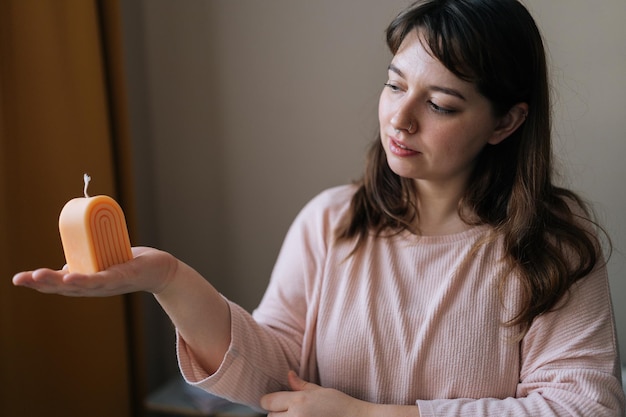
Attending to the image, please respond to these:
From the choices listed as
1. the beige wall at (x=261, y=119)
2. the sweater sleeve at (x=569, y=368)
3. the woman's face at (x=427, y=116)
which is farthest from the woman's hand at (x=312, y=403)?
the beige wall at (x=261, y=119)

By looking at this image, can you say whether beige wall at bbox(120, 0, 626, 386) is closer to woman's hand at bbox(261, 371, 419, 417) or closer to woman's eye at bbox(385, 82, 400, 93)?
woman's eye at bbox(385, 82, 400, 93)

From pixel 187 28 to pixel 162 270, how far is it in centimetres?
111

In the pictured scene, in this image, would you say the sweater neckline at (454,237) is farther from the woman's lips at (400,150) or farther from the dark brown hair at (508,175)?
the woman's lips at (400,150)

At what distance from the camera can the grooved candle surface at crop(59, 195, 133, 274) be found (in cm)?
93

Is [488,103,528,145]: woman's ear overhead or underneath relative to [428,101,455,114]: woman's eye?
underneath

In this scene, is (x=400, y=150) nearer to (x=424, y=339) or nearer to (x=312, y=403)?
(x=424, y=339)

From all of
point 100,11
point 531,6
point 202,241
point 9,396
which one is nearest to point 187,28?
point 100,11

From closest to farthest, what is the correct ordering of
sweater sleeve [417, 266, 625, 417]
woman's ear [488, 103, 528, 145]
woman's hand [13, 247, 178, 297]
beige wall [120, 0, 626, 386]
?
woman's hand [13, 247, 178, 297], sweater sleeve [417, 266, 625, 417], woman's ear [488, 103, 528, 145], beige wall [120, 0, 626, 386]

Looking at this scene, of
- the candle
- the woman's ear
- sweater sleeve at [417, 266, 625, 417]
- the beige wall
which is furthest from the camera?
the beige wall

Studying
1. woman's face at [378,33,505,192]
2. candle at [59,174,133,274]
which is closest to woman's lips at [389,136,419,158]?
woman's face at [378,33,505,192]

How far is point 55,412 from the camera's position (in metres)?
1.66

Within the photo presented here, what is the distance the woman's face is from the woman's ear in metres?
0.03

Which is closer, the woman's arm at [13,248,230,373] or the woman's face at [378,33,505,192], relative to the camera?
the woman's arm at [13,248,230,373]

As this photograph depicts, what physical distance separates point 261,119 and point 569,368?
3.66 ft
